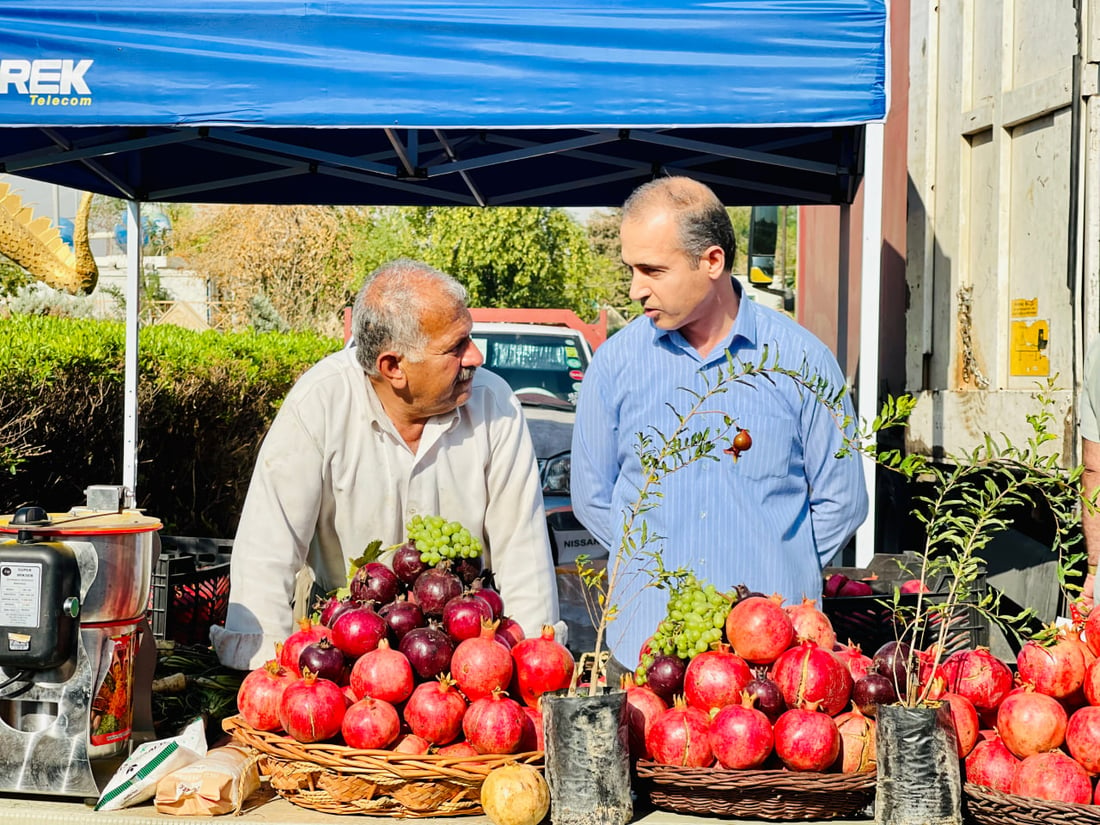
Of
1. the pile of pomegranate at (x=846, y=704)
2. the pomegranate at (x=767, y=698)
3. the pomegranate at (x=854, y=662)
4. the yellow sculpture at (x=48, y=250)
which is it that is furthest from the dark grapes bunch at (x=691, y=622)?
the yellow sculpture at (x=48, y=250)

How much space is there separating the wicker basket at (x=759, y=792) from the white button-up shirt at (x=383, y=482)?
82 centimetres

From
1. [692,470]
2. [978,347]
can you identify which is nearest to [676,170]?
[978,347]

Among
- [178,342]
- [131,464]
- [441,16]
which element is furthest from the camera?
[178,342]

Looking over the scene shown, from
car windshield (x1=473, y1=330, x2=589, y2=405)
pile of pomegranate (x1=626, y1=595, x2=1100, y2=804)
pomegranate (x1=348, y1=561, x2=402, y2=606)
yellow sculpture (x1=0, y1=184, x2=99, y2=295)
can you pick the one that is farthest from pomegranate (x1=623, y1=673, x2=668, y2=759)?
yellow sculpture (x1=0, y1=184, x2=99, y2=295)

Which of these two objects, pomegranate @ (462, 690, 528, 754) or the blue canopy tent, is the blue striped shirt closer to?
pomegranate @ (462, 690, 528, 754)

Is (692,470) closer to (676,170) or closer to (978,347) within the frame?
(978,347)

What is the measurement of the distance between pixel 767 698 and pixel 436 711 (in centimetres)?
60

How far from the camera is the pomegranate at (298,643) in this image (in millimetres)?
2305

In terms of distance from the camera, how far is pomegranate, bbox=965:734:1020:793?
2018 mm

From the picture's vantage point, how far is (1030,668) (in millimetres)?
2121

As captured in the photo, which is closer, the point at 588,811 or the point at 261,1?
the point at 588,811

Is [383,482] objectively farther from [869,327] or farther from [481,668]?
[869,327]

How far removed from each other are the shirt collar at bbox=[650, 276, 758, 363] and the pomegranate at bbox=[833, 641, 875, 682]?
2.78ft

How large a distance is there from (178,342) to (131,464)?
12.4 ft
